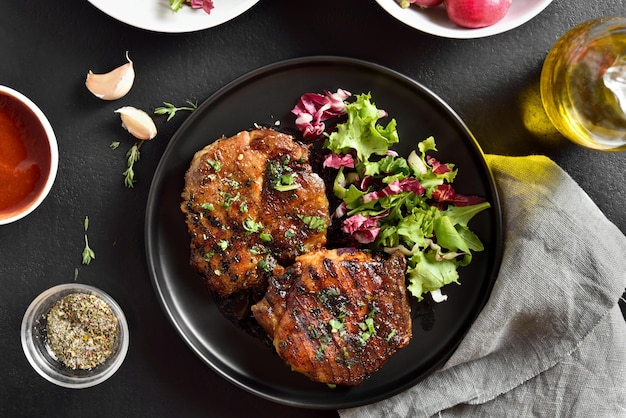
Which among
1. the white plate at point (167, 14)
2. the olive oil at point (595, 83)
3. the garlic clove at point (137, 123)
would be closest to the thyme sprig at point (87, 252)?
the garlic clove at point (137, 123)

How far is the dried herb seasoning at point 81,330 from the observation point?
3738 millimetres

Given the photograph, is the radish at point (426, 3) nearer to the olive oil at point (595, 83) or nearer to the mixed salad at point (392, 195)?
the mixed salad at point (392, 195)

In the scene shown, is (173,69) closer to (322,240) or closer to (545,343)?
(322,240)

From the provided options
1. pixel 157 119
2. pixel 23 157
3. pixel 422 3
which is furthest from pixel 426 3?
pixel 23 157

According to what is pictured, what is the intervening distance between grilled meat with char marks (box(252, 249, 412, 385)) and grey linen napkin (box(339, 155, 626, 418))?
0.42 m

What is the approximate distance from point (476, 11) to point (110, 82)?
1934 mm

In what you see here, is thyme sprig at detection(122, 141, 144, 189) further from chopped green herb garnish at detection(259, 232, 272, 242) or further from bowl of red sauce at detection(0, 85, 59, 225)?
chopped green herb garnish at detection(259, 232, 272, 242)

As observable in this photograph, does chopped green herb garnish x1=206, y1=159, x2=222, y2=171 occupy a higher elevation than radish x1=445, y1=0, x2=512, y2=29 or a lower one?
lower

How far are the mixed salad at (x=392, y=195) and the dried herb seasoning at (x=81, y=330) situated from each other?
1410 mm

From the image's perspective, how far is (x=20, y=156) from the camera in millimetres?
3562

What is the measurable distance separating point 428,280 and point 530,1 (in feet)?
4.99

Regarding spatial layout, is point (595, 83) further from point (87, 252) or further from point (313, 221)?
point (87, 252)

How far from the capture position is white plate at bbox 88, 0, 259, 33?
344 cm

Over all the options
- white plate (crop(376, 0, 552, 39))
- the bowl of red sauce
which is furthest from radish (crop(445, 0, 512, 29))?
the bowl of red sauce
